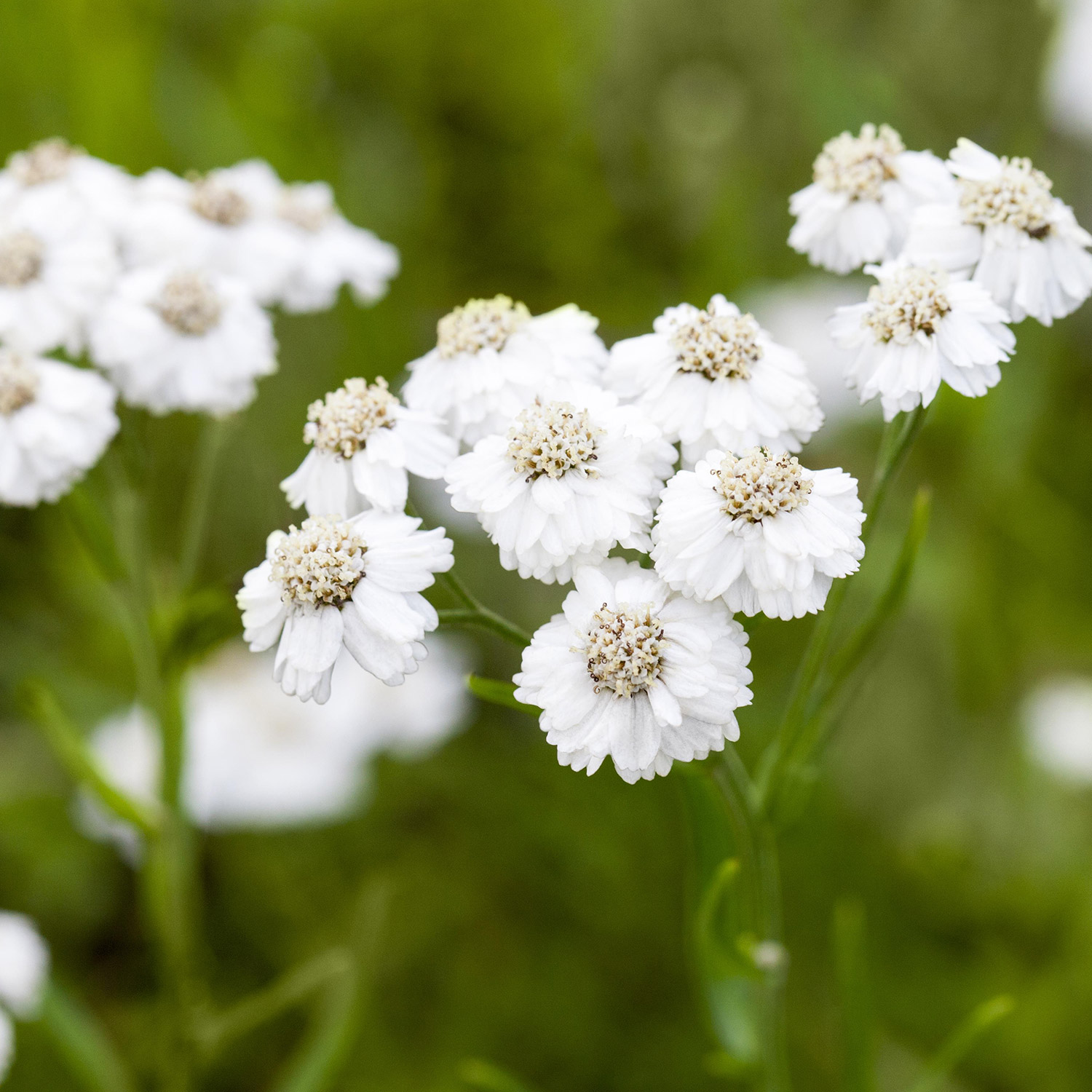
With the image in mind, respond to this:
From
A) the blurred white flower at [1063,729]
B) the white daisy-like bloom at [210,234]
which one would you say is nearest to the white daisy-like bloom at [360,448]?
the white daisy-like bloom at [210,234]

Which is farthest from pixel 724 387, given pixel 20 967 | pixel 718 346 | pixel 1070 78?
pixel 1070 78

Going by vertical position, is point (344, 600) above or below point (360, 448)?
below

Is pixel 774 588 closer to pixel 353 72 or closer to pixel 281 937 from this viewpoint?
pixel 281 937

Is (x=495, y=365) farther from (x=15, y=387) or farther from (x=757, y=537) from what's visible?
(x=15, y=387)

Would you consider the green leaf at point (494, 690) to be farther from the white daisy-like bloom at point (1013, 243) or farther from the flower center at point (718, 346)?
the white daisy-like bloom at point (1013, 243)

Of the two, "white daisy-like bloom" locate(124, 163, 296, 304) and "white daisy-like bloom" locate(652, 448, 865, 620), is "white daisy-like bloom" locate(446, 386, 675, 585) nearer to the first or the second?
"white daisy-like bloom" locate(652, 448, 865, 620)

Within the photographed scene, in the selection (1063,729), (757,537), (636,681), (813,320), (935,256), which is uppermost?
(813,320)
